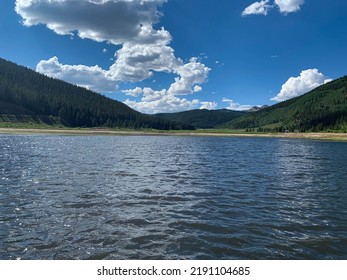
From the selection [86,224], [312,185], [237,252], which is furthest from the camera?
[312,185]

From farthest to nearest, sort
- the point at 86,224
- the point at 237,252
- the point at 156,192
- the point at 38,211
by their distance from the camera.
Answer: the point at 156,192, the point at 38,211, the point at 86,224, the point at 237,252

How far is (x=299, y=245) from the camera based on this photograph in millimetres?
14109

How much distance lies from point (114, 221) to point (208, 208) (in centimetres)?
656

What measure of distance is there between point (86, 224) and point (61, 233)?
67.3 inches

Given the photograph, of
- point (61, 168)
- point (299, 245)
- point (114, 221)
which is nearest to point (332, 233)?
point (299, 245)

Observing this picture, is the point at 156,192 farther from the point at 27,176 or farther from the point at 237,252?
the point at 27,176

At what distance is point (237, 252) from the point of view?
13195 millimetres

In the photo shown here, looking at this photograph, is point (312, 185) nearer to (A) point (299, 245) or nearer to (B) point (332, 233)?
(B) point (332, 233)

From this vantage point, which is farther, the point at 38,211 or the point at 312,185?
the point at 312,185
